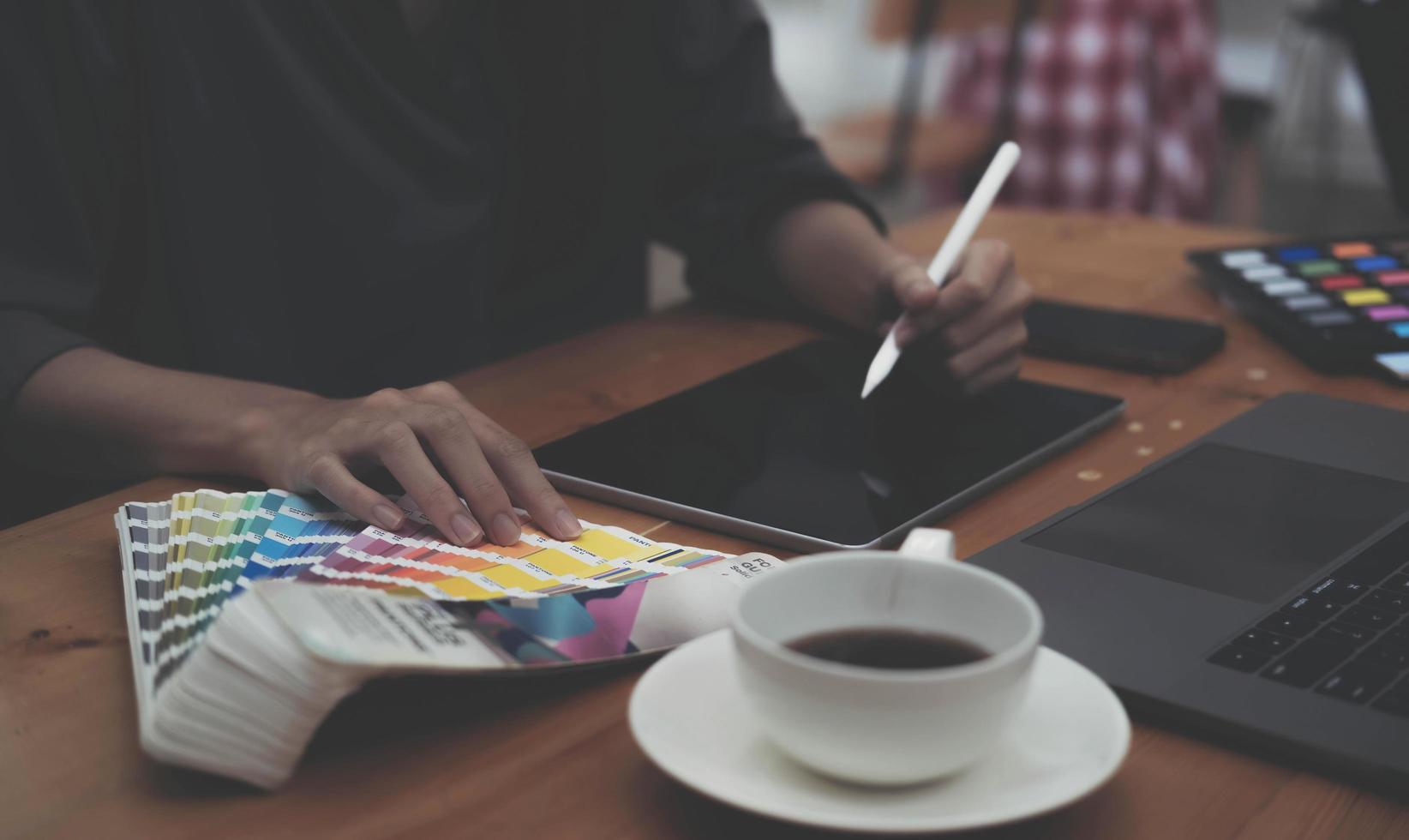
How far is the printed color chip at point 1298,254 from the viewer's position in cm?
105

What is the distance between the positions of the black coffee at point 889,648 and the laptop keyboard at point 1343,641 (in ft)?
0.46

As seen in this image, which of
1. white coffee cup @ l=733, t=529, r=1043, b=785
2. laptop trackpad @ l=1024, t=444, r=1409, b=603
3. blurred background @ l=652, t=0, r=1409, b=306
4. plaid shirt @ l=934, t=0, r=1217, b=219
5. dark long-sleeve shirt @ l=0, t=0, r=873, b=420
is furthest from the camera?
plaid shirt @ l=934, t=0, r=1217, b=219

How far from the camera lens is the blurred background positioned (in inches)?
95.4

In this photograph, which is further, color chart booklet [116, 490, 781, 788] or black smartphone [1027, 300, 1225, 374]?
black smartphone [1027, 300, 1225, 374]

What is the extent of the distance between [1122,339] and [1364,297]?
0.19 meters

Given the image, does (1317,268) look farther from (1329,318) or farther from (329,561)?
(329,561)

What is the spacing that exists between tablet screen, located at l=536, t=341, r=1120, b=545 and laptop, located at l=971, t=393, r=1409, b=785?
7 centimetres

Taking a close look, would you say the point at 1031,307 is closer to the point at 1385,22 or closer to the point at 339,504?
the point at 1385,22

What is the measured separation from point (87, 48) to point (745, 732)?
71cm

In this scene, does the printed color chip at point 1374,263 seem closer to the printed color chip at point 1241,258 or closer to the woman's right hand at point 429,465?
the printed color chip at point 1241,258

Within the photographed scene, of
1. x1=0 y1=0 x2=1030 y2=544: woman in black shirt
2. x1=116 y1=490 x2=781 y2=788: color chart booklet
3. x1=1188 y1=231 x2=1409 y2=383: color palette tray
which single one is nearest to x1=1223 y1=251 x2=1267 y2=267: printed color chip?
x1=1188 y1=231 x2=1409 y2=383: color palette tray

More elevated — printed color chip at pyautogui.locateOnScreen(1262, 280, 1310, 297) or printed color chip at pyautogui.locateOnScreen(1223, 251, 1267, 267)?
printed color chip at pyautogui.locateOnScreen(1223, 251, 1267, 267)

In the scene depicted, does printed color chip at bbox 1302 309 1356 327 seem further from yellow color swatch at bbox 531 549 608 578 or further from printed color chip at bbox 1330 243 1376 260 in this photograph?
yellow color swatch at bbox 531 549 608 578

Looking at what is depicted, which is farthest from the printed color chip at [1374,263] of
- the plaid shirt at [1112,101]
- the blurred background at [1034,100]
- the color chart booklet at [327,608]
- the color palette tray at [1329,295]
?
the plaid shirt at [1112,101]
